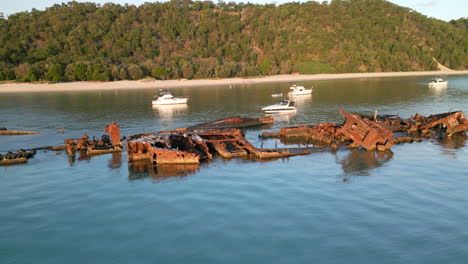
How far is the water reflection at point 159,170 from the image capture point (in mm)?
26906

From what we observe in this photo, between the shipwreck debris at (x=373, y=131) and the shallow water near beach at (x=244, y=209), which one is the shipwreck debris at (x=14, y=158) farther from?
the shipwreck debris at (x=373, y=131)

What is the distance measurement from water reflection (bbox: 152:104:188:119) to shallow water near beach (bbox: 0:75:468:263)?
2769 cm

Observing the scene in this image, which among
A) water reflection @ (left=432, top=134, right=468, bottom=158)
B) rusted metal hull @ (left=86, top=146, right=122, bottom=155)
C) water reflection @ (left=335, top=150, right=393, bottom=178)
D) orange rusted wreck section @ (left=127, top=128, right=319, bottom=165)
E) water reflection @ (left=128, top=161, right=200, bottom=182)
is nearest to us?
water reflection @ (left=128, top=161, right=200, bottom=182)

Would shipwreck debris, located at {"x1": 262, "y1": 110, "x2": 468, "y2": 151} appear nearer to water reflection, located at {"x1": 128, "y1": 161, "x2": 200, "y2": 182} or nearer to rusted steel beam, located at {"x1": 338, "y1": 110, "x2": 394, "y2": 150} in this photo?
rusted steel beam, located at {"x1": 338, "y1": 110, "x2": 394, "y2": 150}

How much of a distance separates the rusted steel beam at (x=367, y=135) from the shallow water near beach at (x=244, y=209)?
3.75 ft

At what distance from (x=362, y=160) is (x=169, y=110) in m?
44.3

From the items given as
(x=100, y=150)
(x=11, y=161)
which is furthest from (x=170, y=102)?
(x=11, y=161)

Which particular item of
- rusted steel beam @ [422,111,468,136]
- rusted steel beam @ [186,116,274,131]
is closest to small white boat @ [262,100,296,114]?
rusted steel beam @ [186,116,274,131]

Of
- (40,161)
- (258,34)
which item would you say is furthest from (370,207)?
(258,34)

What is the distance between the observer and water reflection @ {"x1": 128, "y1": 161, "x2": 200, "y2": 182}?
88.3 ft

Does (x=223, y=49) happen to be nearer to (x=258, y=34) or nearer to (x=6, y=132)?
(x=258, y=34)

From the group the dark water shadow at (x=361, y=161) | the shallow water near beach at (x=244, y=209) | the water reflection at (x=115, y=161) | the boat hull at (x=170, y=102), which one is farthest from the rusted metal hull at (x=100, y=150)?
the boat hull at (x=170, y=102)

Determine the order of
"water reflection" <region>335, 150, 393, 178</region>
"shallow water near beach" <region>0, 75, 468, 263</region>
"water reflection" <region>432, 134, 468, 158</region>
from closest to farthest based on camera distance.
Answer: "shallow water near beach" <region>0, 75, 468, 263</region>
"water reflection" <region>335, 150, 393, 178</region>
"water reflection" <region>432, 134, 468, 158</region>

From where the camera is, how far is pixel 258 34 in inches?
7549
